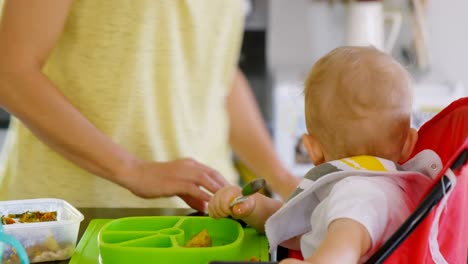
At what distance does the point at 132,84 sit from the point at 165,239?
395mm

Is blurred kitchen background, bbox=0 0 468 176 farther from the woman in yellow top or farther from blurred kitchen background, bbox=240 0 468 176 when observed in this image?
the woman in yellow top

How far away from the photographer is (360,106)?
3.21 ft

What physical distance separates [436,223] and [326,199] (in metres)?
0.12

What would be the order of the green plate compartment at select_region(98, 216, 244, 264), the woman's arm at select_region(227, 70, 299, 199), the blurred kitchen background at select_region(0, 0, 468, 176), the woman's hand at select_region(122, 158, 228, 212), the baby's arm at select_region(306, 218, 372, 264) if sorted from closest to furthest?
the baby's arm at select_region(306, 218, 372, 264) → the green plate compartment at select_region(98, 216, 244, 264) → the woman's hand at select_region(122, 158, 228, 212) → the woman's arm at select_region(227, 70, 299, 199) → the blurred kitchen background at select_region(0, 0, 468, 176)

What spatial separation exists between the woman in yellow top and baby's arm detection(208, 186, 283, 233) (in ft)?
0.38

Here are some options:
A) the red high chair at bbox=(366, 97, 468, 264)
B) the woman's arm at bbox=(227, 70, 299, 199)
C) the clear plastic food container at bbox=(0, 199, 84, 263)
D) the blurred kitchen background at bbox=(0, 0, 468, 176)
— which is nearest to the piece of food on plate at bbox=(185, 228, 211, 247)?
the clear plastic food container at bbox=(0, 199, 84, 263)

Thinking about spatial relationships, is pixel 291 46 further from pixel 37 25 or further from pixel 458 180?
pixel 458 180

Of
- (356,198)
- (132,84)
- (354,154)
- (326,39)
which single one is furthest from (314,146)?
(326,39)

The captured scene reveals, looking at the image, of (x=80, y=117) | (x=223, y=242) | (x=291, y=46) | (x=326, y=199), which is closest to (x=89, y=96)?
(x=80, y=117)

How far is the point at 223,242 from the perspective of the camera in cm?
109

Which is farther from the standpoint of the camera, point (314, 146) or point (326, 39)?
point (326, 39)

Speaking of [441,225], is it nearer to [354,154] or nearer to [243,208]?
[354,154]

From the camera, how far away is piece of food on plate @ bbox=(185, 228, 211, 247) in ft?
3.30

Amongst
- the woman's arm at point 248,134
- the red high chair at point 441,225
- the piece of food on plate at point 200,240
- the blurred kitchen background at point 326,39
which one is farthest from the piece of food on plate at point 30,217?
the blurred kitchen background at point 326,39
